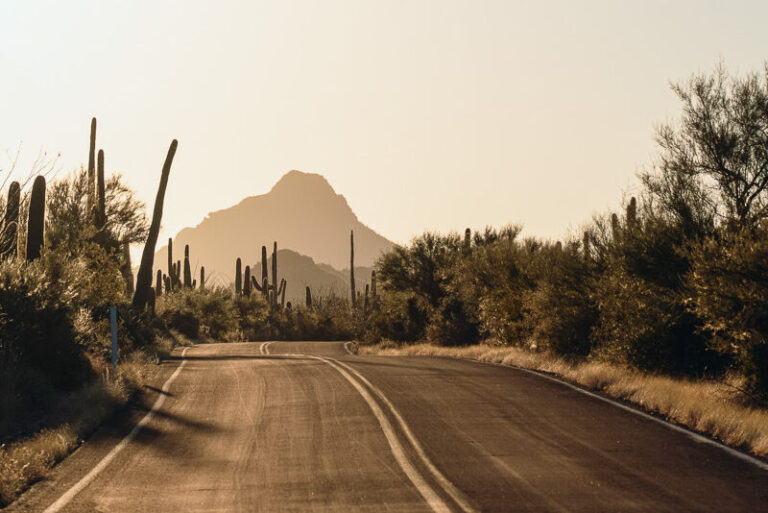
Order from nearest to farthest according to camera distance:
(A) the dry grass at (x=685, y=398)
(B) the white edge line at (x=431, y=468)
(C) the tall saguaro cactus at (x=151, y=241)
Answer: (B) the white edge line at (x=431, y=468), (A) the dry grass at (x=685, y=398), (C) the tall saguaro cactus at (x=151, y=241)

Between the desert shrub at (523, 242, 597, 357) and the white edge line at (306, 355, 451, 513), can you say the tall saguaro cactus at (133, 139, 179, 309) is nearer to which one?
the desert shrub at (523, 242, 597, 357)

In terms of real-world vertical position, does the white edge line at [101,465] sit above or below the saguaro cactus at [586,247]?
below

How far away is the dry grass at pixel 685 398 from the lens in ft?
43.2

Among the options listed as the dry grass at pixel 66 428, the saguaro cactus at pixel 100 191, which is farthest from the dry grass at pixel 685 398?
the saguaro cactus at pixel 100 191

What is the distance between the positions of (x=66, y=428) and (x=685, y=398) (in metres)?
9.92

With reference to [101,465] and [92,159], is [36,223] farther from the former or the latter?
[92,159]

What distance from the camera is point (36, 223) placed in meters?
23.8

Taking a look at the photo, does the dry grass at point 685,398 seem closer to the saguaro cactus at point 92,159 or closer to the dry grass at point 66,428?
the dry grass at point 66,428

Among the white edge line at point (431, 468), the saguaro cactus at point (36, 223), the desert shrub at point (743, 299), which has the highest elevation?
the saguaro cactus at point (36, 223)

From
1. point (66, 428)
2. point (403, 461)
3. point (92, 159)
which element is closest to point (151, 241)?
point (92, 159)

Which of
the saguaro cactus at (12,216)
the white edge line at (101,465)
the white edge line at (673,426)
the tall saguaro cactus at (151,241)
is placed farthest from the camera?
the tall saguaro cactus at (151,241)

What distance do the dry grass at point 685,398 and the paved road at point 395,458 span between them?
23.7 inches

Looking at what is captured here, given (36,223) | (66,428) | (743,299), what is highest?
(36,223)

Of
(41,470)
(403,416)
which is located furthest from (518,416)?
(41,470)
